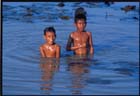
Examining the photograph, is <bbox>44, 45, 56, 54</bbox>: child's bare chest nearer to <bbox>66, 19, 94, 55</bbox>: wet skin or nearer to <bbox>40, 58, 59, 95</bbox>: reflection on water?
<bbox>40, 58, 59, 95</bbox>: reflection on water

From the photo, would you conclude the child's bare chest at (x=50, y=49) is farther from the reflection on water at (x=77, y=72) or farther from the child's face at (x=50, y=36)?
the reflection on water at (x=77, y=72)

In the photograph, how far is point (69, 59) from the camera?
23.2ft

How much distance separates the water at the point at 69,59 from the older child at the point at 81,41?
149 millimetres

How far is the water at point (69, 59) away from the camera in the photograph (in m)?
5.38

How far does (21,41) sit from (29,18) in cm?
302

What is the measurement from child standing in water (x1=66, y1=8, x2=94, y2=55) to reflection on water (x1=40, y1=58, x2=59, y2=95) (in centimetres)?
60

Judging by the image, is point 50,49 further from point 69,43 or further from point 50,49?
point 69,43

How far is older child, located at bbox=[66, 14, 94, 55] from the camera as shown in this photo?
7.42 meters

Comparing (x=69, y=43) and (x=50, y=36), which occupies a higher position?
(x=50, y=36)

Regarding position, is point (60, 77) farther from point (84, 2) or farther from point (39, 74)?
point (84, 2)

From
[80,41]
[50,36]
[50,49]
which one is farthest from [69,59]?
[80,41]

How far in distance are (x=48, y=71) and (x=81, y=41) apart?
4.87ft

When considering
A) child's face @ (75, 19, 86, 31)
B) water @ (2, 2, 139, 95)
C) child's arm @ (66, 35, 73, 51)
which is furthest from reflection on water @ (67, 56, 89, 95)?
child's face @ (75, 19, 86, 31)

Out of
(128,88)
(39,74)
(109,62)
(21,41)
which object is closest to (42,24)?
(21,41)
